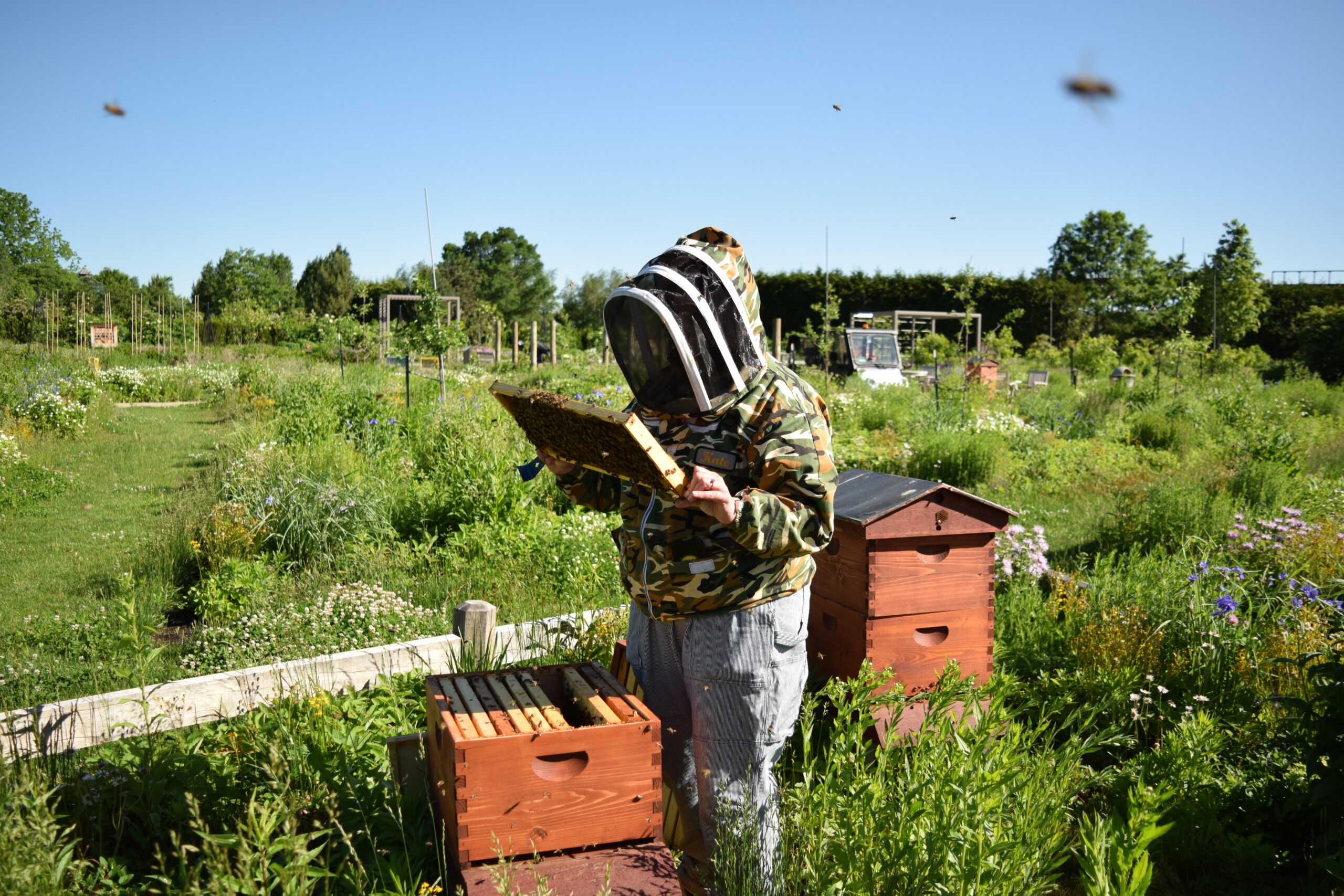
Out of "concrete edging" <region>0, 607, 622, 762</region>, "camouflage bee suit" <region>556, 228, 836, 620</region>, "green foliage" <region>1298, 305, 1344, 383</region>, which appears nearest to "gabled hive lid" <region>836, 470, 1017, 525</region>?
"camouflage bee suit" <region>556, 228, 836, 620</region>

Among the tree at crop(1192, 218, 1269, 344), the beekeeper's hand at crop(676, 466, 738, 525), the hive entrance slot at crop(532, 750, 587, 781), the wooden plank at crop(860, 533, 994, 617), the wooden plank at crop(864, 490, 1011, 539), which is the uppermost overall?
the tree at crop(1192, 218, 1269, 344)

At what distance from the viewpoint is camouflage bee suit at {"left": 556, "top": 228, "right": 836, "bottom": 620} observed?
229cm

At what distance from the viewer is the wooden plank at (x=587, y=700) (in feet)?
7.47

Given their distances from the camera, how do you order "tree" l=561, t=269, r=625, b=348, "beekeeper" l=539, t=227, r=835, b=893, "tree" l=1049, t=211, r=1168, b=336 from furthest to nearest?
"tree" l=1049, t=211, r=1168, b=336
"tree" l=561, t=269, r=625, b=348
"beekeeper" l=539, t=227, r=835, b=893

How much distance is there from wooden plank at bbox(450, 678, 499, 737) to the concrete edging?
123 cm

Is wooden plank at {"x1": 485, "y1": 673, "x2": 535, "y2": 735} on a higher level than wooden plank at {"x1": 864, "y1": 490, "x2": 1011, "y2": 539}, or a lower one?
lower

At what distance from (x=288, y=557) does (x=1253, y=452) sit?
870 cm

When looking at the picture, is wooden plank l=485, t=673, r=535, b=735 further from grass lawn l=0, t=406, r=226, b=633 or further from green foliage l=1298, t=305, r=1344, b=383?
green foliage l=1298, t=305, r=1344, b=383

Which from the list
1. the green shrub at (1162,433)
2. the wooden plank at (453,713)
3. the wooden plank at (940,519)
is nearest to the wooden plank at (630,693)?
the wooden plank at (453,713)

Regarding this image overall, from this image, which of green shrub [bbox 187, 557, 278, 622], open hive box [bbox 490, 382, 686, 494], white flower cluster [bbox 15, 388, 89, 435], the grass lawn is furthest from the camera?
white flower cluster [bbox 15, 388, 89, 435]

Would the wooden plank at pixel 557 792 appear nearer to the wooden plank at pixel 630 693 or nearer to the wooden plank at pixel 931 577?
the wooden plank at pixel 630 693

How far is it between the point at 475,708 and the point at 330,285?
2001 inches

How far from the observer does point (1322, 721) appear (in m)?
2.86

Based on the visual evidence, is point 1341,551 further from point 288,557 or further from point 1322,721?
point 288,557
